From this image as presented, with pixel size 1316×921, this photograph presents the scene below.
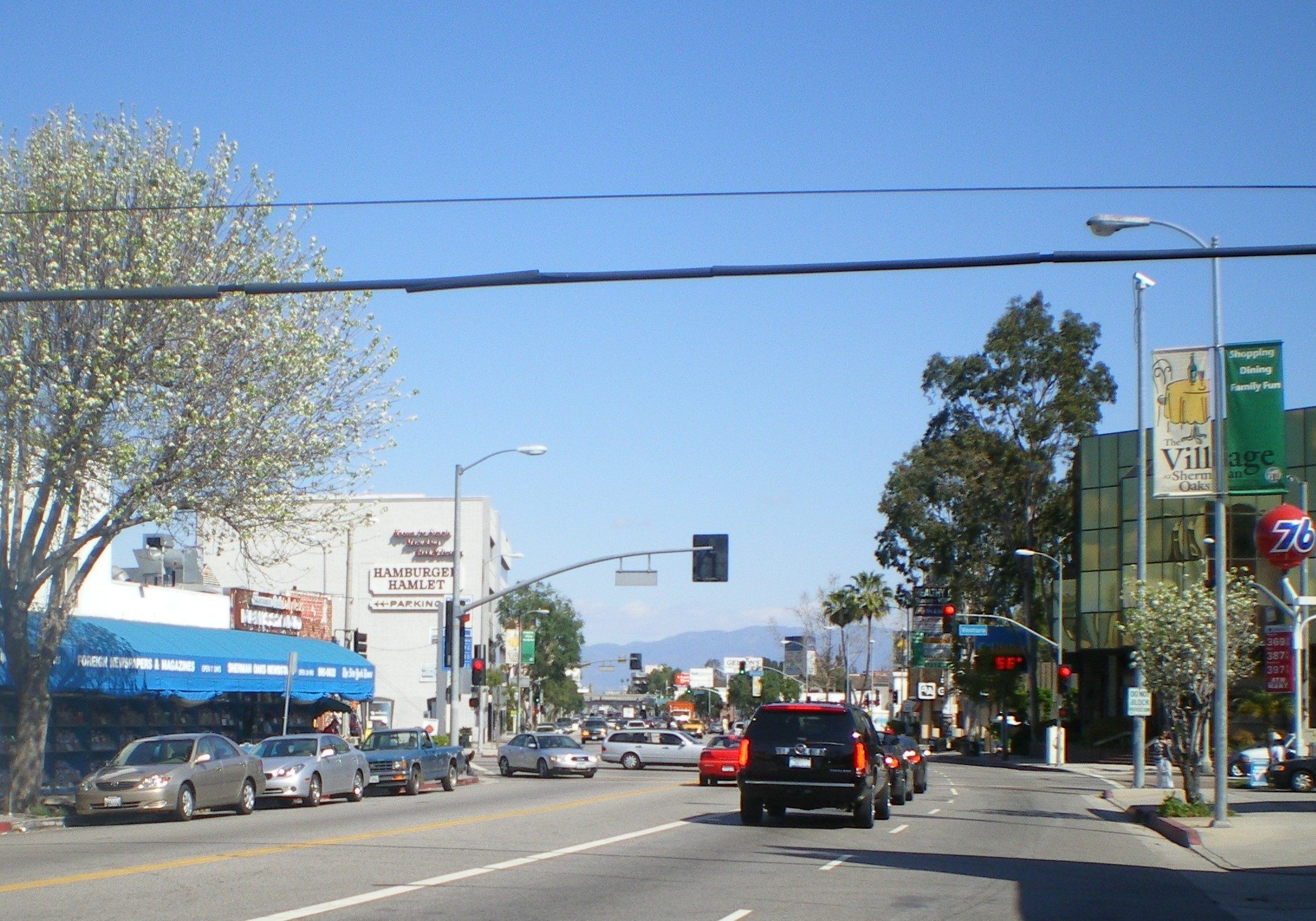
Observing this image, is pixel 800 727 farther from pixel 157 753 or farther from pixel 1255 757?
pixel 1255 757

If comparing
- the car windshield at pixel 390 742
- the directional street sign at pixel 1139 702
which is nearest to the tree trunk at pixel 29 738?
the car windshield at pixel 390 742

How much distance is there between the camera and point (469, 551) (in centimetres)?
9344

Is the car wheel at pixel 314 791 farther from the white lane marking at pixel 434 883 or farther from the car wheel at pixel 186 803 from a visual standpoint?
the white lane marking at pixel 434 883

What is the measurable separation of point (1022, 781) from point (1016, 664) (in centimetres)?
1443

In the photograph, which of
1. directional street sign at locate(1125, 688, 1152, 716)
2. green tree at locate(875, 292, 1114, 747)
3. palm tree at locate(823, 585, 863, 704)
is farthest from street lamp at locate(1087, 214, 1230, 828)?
palm tree at locate(823, 585, 863, 704)

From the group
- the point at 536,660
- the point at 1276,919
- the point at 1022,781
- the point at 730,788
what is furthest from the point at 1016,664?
the point at 536,660

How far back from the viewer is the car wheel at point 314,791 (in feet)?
96.2

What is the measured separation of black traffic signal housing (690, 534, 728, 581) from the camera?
37.5m

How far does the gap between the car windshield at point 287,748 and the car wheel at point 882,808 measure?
1201 cm

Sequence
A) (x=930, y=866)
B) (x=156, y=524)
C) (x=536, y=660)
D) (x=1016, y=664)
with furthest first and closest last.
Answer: (x=536, y=660), (x=1016, y=664), (x=156, y=524), (x=930, y=866)

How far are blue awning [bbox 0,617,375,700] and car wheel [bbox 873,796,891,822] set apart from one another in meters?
16.7

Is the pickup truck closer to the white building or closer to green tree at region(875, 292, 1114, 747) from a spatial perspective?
green tree at region(875, 292, 1114, 747)

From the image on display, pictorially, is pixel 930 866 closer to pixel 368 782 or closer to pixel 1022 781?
pixel 368 782

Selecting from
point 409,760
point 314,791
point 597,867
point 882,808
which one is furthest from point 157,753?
point 882,808
